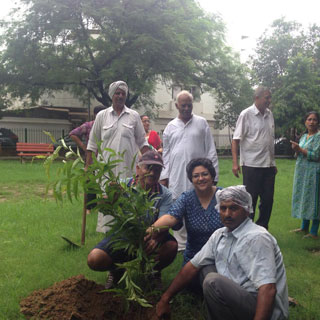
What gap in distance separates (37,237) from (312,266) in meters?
3.77

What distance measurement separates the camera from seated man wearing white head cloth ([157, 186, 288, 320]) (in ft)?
8.07

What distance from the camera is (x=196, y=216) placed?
3.45 metres

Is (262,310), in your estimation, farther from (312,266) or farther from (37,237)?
(37,237)

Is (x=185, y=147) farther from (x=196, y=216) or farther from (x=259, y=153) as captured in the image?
(x=196, y=216)

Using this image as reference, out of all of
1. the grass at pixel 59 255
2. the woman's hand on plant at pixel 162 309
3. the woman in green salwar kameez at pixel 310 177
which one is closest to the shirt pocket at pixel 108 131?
the grass at pixel 59 255

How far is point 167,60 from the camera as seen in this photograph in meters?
18.9

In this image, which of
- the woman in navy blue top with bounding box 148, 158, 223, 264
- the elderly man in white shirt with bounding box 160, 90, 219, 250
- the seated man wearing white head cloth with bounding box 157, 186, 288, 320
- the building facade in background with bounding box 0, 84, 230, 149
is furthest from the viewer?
the building facade in background with bounding box 0, 84, 230, 149

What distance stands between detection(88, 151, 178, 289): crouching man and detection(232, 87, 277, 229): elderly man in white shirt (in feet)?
6.29

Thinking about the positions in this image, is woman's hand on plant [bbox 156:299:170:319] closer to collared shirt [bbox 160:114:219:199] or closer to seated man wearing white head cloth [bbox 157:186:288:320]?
seated man wearing white head cloth [bbox 157:186:288:320]

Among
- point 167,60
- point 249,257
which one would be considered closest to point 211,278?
point 249,257

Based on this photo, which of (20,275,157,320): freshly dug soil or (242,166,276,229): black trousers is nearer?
(20,275,157,320): freshly dug soil

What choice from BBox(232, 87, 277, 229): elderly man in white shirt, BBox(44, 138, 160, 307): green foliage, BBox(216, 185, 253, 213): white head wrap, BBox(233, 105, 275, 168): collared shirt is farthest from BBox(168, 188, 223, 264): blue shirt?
BBox(233, 105, 275, 168): collared shirt

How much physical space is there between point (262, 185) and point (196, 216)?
2.13 meters

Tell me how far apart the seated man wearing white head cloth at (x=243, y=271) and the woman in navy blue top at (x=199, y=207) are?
0.54 meters
